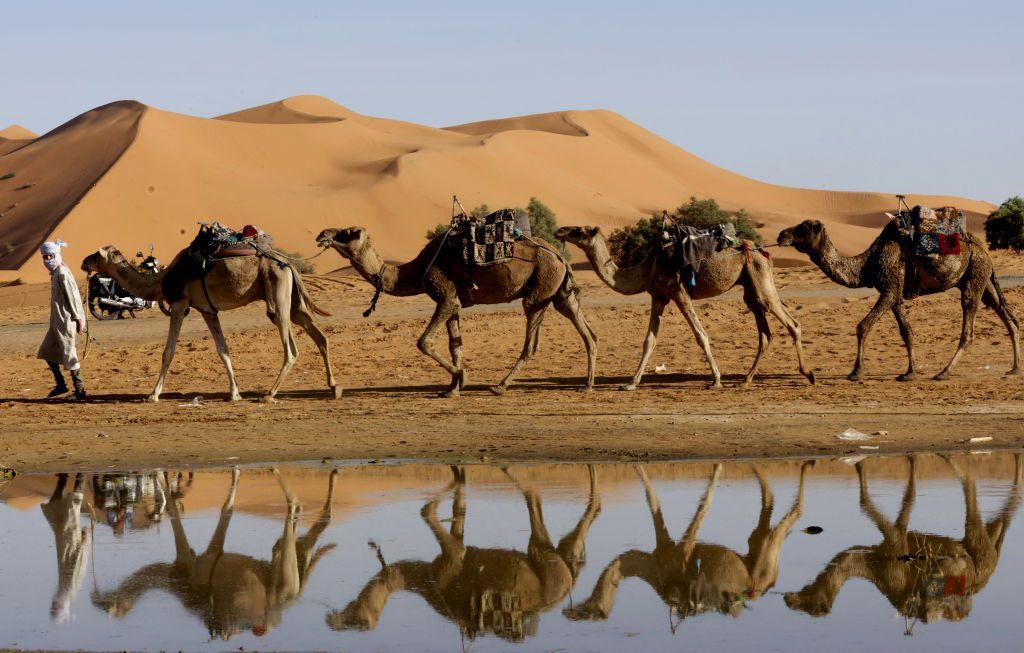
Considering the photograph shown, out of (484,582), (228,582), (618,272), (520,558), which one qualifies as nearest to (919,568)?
(520,558)

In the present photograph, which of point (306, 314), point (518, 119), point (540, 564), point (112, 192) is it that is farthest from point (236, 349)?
point (518, 119)

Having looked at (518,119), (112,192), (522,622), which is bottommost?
(522,622)

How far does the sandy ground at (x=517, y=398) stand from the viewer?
40.9 ft

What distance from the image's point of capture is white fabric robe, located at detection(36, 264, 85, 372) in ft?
51.4

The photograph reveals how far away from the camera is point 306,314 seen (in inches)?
617

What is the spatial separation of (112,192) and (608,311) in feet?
141

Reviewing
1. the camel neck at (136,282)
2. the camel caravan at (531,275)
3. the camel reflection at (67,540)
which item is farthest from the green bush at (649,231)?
the camel reflection at (67,540)

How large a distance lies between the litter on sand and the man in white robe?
8230mm

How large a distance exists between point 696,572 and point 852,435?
5412 millimetres

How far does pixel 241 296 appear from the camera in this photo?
15438mm

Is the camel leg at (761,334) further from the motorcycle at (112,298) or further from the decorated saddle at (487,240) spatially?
the motorcycle at (112,298)

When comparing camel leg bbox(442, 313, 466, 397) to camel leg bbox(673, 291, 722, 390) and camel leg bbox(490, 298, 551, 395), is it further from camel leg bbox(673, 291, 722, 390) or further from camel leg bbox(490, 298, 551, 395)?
camel leg bbox(673, 291, 722, 390)

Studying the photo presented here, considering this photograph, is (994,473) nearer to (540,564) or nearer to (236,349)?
(540,564)

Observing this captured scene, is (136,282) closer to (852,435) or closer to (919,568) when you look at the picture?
(852,435)
